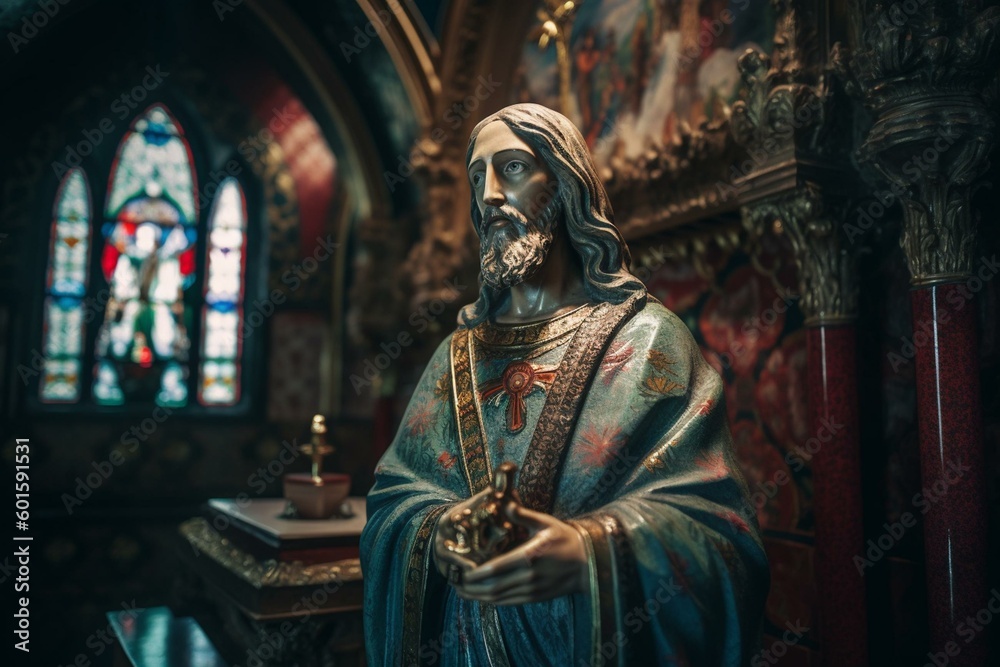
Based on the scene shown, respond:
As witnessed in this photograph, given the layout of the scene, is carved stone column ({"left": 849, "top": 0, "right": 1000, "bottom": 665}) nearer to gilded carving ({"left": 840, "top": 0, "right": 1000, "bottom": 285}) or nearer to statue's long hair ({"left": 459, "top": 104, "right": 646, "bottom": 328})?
gilded carving ({"left": 840, "top": 0, "right": 1000, "bottom": 285})

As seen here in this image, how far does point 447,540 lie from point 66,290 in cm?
A: 835

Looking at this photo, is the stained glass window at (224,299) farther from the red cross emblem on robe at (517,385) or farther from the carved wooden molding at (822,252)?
the red cross emblem on robe at (517,385)

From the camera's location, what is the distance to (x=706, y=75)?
4.40 meters

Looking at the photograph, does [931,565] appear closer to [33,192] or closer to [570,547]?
[570,547]

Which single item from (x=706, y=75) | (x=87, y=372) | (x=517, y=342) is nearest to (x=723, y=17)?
(x=706, y=75)

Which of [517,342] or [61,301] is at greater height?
[61,301]

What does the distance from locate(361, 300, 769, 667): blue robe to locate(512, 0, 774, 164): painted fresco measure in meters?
2.49

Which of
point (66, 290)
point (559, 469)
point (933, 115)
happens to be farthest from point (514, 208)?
point (66, 290)

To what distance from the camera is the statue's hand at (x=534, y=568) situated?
66.6 inches

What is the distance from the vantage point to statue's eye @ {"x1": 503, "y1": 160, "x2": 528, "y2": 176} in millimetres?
2293

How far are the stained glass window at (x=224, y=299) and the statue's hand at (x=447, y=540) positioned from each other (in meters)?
8.02

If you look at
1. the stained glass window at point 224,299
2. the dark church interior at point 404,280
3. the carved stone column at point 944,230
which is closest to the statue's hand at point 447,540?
the dark church interior at point 404,280

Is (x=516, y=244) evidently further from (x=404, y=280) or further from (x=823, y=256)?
(x=404, y=280)

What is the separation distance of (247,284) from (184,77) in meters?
2.46
